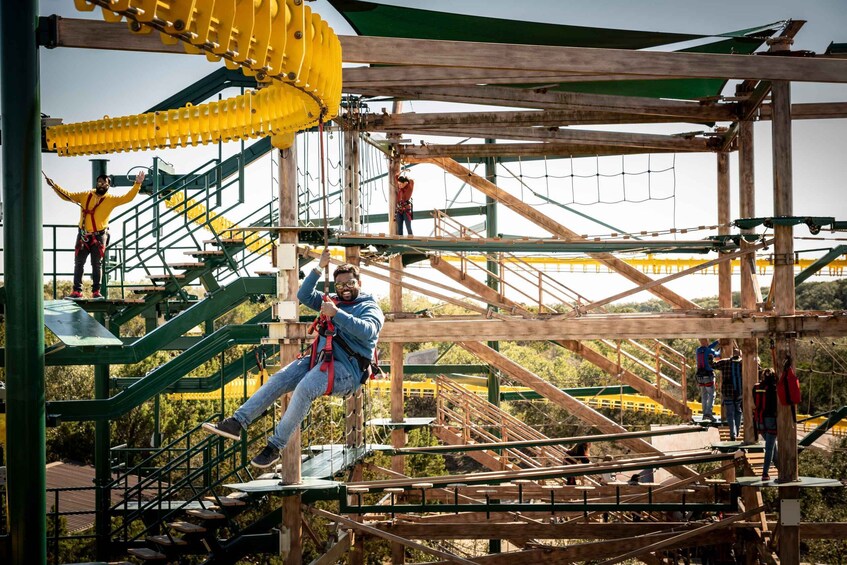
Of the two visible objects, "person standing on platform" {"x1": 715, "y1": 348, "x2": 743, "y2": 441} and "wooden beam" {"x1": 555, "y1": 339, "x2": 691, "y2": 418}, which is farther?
"wooden beam" {"x1": 555, "y1": 339, "x2": 691, "y2": 418}

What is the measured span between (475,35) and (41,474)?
7999mm

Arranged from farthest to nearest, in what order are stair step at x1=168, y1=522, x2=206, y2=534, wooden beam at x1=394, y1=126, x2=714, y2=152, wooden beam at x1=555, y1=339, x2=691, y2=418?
wooden beam at x1=555, y1=339, x2=691, y2=418
wooden beam at x1=394, y1=126, x2=714, y2=152
stair step at x1=168, y1=522, x2=206, y2=534

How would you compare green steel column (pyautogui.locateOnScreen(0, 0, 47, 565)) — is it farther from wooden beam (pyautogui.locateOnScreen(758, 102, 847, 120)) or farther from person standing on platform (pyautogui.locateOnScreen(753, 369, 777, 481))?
wooden beam (pyautogui.locateOnScreen(758, 102, 847, 120))

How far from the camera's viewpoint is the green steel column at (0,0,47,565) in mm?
7992

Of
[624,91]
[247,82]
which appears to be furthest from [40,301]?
[624,91]

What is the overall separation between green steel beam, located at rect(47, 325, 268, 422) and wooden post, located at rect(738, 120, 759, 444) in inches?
300

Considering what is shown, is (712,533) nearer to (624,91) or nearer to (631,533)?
(631,533)

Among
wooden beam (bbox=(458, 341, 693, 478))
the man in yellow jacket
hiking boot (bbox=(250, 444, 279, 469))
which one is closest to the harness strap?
hiking boot (bbox=(250, 444, 279, 469))

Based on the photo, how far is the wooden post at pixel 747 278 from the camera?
15.5m

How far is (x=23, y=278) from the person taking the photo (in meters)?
8.09

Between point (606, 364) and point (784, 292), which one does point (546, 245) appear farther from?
point (606, 364)

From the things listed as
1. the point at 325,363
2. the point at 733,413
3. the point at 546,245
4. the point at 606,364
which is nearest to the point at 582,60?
the point at 325,363

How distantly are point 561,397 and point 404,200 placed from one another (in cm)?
460

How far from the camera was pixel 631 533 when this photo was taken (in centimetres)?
1437
